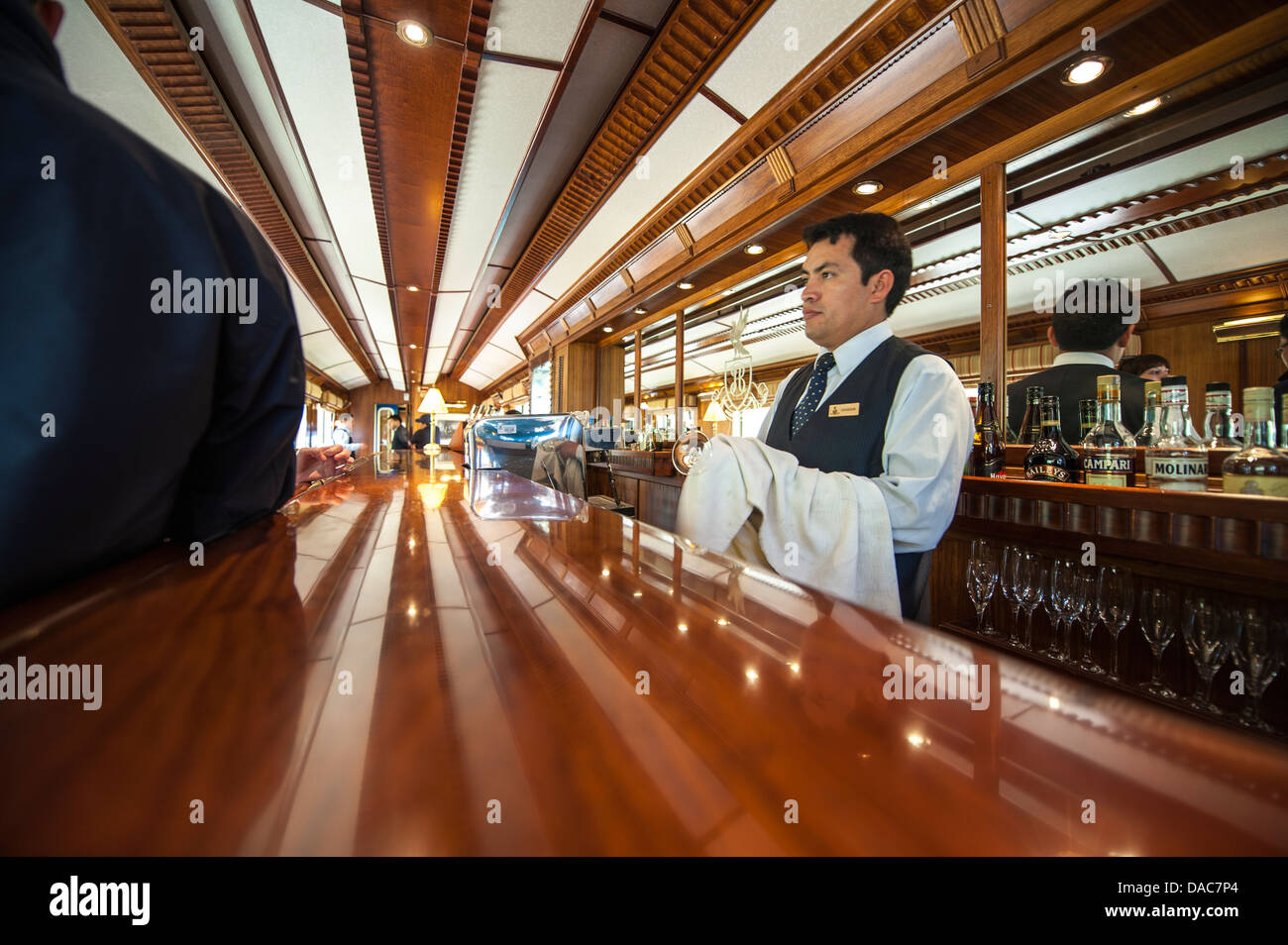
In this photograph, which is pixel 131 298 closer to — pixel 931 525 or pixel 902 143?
pixel 931 525

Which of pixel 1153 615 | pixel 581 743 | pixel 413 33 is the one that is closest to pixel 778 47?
pixel 413 33

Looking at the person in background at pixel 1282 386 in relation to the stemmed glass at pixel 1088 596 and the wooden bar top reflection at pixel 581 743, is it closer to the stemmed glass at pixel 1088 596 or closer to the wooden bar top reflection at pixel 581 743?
the stemmed glass at pixel 1088 596

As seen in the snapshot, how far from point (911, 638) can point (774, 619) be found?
97 millimetres

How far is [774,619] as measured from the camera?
1.34 feet

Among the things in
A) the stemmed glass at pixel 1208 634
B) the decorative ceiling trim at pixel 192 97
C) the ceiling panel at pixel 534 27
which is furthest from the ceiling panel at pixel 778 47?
the stemmed glass at pixel 1208 634

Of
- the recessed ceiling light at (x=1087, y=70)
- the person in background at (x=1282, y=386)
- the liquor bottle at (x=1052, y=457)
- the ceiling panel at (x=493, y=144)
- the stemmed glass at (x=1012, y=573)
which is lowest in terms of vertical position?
the stemmed glass at (x=1012, y=573)

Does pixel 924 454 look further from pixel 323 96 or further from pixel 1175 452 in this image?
pixel 323 96

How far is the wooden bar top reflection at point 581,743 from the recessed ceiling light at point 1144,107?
2.66 metres

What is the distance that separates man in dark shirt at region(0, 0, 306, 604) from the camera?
1.38ft

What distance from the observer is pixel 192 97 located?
2.70 metres

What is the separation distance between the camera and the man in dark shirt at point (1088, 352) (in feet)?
6.49

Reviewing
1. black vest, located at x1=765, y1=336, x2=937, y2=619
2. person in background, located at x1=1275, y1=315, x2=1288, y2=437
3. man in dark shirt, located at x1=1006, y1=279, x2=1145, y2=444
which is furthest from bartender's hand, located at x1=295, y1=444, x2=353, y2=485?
person in background, located at x1=1275, y1=315, x2=1288, y2=437

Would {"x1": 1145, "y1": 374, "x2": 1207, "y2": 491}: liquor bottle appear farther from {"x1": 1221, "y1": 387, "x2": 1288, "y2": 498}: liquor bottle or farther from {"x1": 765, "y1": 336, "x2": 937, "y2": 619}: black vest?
{"x1": 765, "y1": 336, "x2": 937, "y2": 619}: black vest
